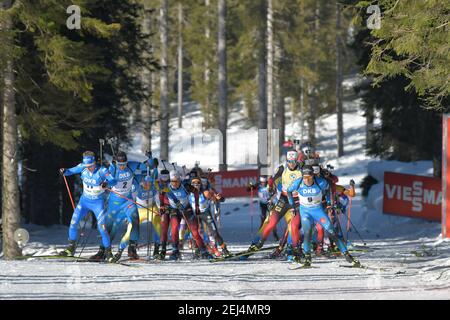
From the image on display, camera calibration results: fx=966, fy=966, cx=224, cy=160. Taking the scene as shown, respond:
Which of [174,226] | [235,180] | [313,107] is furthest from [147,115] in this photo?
[174,226]

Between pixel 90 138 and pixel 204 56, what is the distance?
3210cm

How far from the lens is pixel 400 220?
27875 mm

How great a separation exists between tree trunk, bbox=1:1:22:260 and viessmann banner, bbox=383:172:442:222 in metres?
11.6

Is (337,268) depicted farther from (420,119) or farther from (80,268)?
(420,119)

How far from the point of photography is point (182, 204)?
18.2 m

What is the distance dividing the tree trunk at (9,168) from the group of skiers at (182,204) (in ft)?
7.49

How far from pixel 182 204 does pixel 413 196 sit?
1059 cm

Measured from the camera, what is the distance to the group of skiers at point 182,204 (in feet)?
53.6

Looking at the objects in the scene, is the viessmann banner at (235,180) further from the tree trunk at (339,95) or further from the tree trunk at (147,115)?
the tree trunk at (339,95)

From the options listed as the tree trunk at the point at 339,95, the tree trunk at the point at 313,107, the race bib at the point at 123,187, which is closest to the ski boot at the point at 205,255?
the race bib at the point at 123,187

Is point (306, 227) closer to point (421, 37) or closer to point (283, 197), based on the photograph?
point (283, 197)

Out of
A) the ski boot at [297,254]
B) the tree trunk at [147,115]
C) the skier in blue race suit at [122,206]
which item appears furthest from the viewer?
the tree trunk at [147,115]

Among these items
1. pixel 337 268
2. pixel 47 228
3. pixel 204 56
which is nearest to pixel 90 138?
pixel 47 228

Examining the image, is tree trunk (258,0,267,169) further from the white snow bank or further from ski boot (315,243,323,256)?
ski boot (315,243,323,256)
